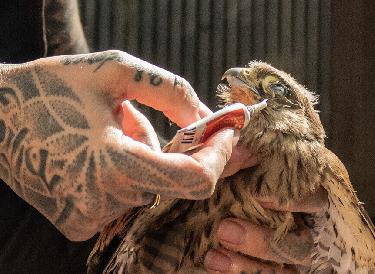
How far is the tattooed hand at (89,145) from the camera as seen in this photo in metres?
0.75

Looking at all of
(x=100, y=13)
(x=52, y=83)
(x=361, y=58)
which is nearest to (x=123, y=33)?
(x=100, y=13)

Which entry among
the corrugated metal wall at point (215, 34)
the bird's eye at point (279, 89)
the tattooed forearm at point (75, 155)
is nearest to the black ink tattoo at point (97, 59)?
the tattooed forearm at point (75, 155)

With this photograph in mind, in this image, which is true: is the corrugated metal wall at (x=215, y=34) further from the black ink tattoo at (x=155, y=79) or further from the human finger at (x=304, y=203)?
the black ink tattoo at (x=155, y=79)

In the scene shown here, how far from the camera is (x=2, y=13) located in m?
1.39

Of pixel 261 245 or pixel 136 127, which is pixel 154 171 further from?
pixel 261 245

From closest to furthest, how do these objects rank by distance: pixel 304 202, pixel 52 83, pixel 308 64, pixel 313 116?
1. pixel 52 83
2. pixel 304 202
3. pixel 313 116
4. pixel 308 64

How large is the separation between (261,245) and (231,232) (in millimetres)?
60

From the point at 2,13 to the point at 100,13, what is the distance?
1930 mm

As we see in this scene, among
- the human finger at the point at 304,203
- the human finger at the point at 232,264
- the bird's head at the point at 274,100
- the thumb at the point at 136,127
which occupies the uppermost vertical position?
the thumb at the point at 136,127

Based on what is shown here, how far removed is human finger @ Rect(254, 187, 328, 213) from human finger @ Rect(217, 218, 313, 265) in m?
0.05

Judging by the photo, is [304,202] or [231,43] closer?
[304,202]

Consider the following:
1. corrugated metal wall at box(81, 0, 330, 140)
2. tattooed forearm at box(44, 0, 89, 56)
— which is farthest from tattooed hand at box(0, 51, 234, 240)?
corrugated metal wall at box(81, 0, 330, 140)

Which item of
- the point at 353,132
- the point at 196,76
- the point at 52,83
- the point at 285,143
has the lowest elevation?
the point at 353,132

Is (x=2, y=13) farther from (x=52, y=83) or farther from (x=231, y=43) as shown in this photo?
(x=231, y=43)
